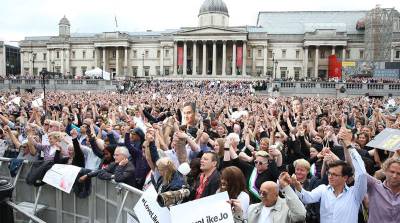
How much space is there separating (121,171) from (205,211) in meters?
2.63

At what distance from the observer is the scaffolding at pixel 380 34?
215 ft

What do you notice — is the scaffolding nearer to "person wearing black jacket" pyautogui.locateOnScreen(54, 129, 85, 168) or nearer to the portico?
the portico

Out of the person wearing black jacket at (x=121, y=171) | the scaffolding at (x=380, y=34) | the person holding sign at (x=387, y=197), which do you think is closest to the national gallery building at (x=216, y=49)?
the scaffolding at (x=380, y=34)

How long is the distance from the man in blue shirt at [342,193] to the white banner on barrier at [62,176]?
427 cm

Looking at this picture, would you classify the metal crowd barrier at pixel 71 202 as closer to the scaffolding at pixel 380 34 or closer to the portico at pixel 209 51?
the scaffolding at pixel 380 34

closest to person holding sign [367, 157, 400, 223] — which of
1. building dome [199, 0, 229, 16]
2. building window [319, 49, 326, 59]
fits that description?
building window [319, 49, 326, 59]

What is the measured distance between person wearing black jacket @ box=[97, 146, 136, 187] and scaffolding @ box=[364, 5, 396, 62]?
66912 mm

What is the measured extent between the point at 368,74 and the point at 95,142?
192 feet

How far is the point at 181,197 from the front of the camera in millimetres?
4625

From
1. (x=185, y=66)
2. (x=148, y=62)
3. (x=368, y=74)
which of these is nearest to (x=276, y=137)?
(x=368, y=74)

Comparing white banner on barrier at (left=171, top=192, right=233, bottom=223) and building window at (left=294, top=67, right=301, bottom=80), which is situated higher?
building window at (left=294, top=67, right=301, bottom=80)

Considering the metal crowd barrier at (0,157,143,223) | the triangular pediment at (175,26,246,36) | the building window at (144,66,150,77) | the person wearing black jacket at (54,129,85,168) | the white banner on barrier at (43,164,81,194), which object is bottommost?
the metal crowd barrier at (0,157,143,223)

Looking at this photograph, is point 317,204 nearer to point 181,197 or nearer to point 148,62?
point 181,197

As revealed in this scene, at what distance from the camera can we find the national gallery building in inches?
3177
